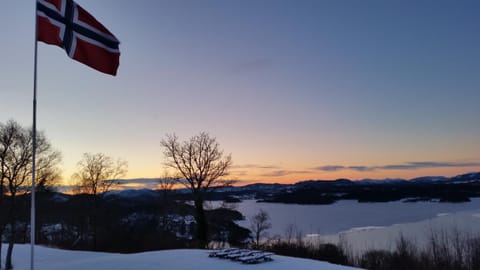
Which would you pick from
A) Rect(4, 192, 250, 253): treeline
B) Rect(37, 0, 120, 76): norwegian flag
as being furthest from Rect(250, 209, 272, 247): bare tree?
Rect(37, 0, 120, 76): norwegian flag

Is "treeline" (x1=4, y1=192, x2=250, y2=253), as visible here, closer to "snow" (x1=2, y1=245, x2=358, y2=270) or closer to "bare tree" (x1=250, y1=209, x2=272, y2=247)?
"bare tree" (x1=250, y1=209, x2=272, y2=247)

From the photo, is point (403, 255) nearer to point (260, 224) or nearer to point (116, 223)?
point (260, 224)

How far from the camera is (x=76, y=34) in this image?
777cm

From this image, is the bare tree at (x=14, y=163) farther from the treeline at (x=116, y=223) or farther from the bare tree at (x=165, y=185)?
the bare tree at (x=165, y=185)

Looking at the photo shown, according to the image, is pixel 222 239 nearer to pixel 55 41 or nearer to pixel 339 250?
pixel 339 250

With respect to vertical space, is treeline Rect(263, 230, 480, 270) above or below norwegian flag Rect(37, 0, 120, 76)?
below

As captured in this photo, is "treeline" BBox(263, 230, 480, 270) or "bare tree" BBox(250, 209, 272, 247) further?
"bare tree" BBox(250, 209, 272, 247)

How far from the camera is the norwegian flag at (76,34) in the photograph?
24.9 feet

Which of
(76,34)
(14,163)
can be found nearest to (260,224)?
(14,163)

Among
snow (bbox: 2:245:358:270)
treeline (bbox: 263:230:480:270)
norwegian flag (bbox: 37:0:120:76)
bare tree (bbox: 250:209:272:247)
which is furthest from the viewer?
bare tree (bbox: 250:209:272:247)

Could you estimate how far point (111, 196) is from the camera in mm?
45844

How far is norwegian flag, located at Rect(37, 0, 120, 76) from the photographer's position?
24.9ft

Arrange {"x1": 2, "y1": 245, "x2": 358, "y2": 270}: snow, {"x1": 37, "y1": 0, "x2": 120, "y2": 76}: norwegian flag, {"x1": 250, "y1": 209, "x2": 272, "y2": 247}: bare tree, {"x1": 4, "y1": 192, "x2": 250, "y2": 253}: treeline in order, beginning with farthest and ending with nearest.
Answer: {"x1": 250, "y1": 209, "x2": 272, "y2": 247}: bare tree
{"x1": 4, "y1": 192, "x2": 250, "y2": 253}: treeline
{"x1": 2, "y1": 245, "x2": 358, "y2": 270}: snow
{"x1": 37, "y1": 0, "x2": 120, "y2": 76}: norwegian flag

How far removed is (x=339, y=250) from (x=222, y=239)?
622 inches
